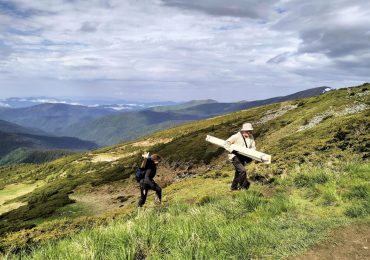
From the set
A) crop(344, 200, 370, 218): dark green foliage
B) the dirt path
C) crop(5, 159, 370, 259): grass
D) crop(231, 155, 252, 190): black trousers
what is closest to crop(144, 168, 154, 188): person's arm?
crop(231, 155, 252, 190): black trousers

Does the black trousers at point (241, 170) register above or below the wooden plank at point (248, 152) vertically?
below

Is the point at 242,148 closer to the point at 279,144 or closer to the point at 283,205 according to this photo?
the point at 283,205

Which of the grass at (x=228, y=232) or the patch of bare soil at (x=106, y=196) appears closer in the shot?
the grass at (x=228, y=232)

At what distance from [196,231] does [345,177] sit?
8110 millimetres

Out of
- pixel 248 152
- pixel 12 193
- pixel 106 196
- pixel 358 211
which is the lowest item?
pixel 12 193

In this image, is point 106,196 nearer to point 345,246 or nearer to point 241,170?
point 241,170

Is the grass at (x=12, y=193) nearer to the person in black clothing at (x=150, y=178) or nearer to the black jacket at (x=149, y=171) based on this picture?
the person in black clothing at (x=150, y=178)

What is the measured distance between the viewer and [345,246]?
26.8 feet

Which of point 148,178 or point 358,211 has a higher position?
point 358,211

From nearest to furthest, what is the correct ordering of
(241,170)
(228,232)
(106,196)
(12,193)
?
(228,232) < (241,170) < (106,196) < (12,193)

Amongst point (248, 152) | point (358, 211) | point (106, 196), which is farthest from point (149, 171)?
point (106, 196)

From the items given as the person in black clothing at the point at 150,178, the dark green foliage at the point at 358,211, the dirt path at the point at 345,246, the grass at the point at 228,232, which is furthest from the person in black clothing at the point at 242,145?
the dirt path at the point at 345,246

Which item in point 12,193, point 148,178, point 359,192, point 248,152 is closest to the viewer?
point 359,192

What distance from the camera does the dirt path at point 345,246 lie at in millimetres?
7692
